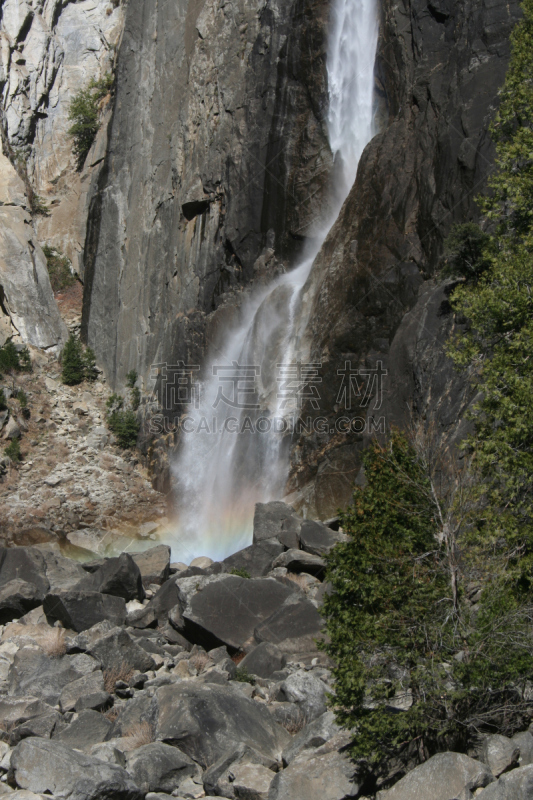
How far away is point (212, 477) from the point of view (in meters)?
27.5

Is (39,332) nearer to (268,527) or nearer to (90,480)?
(90,480)

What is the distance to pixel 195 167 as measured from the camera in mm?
34156

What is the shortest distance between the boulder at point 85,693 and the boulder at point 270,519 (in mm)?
8570

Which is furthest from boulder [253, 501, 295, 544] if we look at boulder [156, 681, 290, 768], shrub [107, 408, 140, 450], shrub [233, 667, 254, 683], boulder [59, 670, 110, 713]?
shrub [107, 408, 140, 450]

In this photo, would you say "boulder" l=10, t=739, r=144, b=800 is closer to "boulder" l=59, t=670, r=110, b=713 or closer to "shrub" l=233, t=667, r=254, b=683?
"boulder" l=59, t=670, r=110, b=713

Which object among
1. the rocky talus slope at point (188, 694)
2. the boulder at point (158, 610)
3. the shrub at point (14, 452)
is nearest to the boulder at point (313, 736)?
the rocky talus slope at point (188, 694)

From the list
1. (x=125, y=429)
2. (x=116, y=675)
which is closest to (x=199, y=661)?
(x=116, y=675)

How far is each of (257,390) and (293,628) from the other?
1395cm

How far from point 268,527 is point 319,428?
3809 millimetres

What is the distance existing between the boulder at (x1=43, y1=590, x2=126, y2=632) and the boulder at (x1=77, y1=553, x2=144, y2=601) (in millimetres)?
1430

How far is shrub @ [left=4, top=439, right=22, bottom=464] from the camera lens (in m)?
30.7

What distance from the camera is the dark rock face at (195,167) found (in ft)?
99.5

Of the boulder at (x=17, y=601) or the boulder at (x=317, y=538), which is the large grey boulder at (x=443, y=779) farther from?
the boulder at (x=17, y=601)

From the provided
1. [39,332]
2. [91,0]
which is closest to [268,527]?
[39,332]
